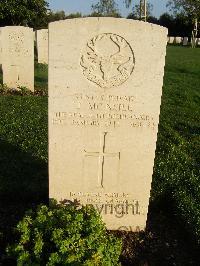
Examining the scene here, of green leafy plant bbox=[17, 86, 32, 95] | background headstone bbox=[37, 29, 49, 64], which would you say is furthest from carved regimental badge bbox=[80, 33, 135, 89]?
background headstone bbox=[37, 29, 49, 64]

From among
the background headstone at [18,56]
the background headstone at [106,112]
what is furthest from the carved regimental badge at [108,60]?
the background headstone at [18,56]

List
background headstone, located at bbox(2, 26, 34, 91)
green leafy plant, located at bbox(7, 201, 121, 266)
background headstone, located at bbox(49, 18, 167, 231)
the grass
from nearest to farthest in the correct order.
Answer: green leafy plant, located at bbox(7, 201, 121, 266)
background headstone, located at bbox(49, 18, 167, 231)
the grass
background headstone, located at bbox(2, 26, 34, 91)

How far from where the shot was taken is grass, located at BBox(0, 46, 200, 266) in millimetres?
4059

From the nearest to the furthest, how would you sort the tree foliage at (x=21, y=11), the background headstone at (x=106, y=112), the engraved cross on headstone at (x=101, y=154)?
the background headstone at (x=106, y=112)
the engraved cross on headstone at (x=101, y=154)
the tree foliage at (x=21, y=11)

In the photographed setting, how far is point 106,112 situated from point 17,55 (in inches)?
293

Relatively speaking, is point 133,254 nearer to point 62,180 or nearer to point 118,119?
point 62,180

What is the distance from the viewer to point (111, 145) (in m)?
3.88

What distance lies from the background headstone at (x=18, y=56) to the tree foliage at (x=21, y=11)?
2540 centimetres

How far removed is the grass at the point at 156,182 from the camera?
4.06 m

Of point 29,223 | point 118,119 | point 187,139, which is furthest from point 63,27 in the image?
point 187,139

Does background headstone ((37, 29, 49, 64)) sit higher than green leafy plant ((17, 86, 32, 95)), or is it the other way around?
background headstone ((37, 29, 49, 64))

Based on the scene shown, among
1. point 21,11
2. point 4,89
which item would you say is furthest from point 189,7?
point 4,89

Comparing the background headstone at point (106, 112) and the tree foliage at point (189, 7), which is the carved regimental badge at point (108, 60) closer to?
the background headstone at point (106, 112)

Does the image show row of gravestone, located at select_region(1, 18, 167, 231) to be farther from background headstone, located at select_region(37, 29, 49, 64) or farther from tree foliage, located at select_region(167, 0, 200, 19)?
tree foliage, located at select_region(167, 0, 200, 19)
